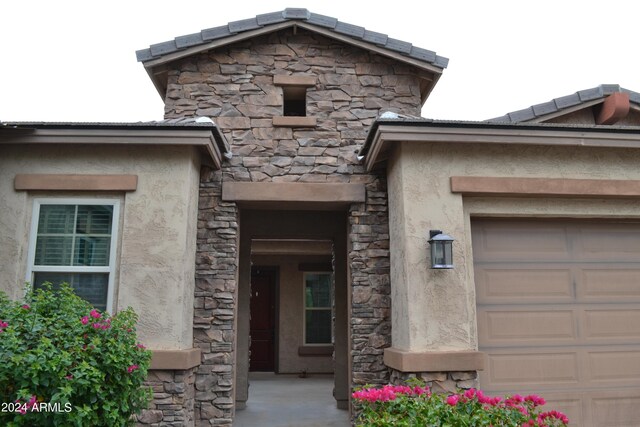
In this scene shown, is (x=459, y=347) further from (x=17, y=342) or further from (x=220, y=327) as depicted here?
(x=17, y=342)

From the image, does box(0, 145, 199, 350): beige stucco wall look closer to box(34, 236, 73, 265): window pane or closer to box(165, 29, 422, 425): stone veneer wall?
box(34, 236, 73, 265): window pane

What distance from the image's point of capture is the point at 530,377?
19.5 ft

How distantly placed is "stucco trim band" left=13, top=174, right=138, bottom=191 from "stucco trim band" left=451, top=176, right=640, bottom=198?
151 inches

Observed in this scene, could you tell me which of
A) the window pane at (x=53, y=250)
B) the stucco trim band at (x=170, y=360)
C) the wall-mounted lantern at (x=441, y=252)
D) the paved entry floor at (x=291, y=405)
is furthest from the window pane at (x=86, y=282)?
the wall-mounted lantern at (x=441, y=252)

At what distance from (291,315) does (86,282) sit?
7.41 meters

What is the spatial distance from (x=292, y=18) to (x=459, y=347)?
4.96m

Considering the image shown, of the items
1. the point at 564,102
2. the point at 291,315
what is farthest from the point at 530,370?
the point at 291,315

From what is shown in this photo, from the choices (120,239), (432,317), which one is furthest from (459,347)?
(120,239)

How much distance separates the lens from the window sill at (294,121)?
709cm

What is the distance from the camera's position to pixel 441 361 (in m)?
5.54

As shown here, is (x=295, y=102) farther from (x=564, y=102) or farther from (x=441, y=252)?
(x=564, y=102)

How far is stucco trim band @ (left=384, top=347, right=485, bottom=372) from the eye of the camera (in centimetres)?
550

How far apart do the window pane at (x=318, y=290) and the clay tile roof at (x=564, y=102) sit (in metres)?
7.27

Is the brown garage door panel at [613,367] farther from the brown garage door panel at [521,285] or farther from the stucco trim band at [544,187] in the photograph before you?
the stucco trim band at [544,187]
